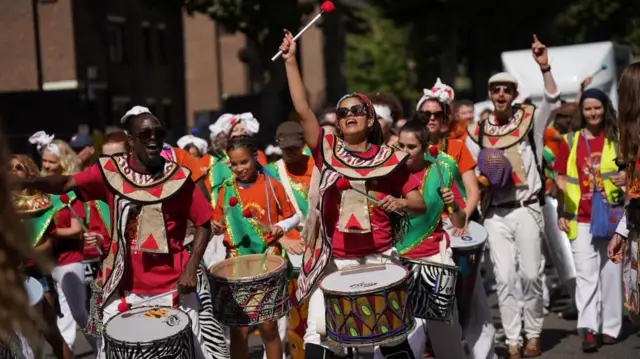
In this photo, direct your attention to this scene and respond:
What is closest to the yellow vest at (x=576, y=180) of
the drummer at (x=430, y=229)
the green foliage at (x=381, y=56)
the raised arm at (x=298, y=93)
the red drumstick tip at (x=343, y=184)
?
the drummer at (x=430, y=229)

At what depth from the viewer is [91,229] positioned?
29.0 ft

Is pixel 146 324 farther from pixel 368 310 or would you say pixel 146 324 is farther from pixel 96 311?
pixel 368 310

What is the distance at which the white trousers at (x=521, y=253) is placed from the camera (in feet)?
30.6

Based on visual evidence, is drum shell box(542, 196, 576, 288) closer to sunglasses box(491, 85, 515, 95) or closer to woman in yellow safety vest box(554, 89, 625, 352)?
woman in yellow safety vest box(554, 89, 625, 352)

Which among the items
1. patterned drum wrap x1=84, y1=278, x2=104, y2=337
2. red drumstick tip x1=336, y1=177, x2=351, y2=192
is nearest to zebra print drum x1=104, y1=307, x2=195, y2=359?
patterned drum wrap x1=84, y1=278, x2=104, y2=337

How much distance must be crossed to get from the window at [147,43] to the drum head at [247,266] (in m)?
35.1

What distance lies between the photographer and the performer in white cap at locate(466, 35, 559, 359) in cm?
927

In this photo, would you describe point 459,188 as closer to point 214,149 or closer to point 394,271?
point 394,271

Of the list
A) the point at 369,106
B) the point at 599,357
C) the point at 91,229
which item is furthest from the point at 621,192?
the point at 91,229

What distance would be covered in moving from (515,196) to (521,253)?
1.50 ft


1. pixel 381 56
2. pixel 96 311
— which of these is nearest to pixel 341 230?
pixel 96 311

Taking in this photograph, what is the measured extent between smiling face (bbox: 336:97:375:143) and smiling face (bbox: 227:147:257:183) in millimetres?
1729

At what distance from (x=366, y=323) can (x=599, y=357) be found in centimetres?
335

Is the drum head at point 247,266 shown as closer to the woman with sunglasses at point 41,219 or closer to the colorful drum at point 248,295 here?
the colorful drum at point 248,295
